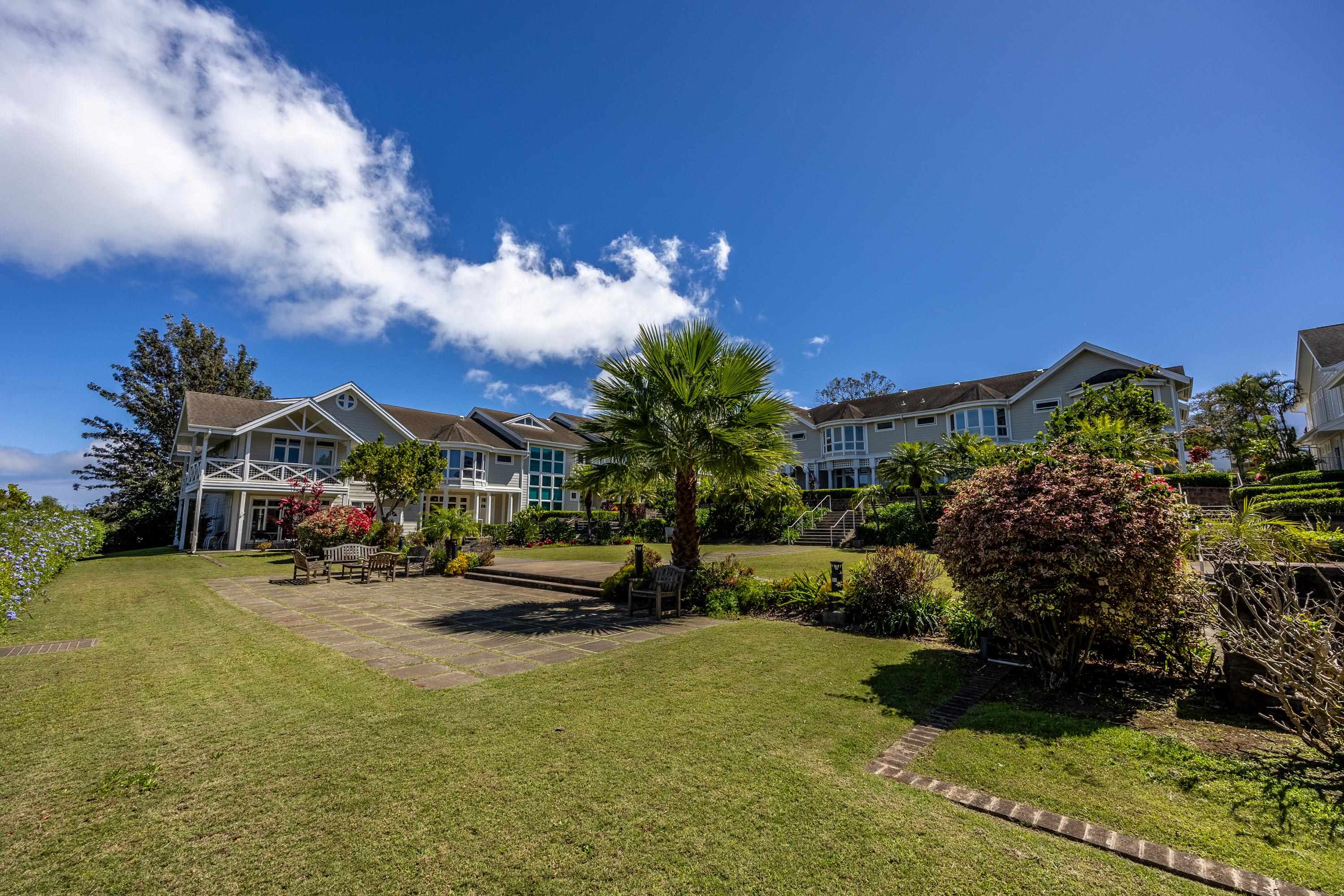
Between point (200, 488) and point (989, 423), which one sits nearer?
point (200, 488)

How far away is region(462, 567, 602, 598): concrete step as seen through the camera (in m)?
12.7

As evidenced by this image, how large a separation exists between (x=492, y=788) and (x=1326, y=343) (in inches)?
1801

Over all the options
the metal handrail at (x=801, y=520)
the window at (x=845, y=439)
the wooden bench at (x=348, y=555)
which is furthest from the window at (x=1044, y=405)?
the wooden bench at (x=348, y=555)

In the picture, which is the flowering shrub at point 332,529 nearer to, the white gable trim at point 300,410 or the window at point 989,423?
the white gable trim at point 300,410

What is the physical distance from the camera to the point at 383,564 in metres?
15.1

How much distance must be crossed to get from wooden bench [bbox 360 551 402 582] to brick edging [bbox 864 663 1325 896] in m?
13.9

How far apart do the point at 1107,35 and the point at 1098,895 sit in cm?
1120

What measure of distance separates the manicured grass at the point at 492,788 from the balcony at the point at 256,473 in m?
20.5

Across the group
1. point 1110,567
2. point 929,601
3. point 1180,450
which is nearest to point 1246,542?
point 1110,567

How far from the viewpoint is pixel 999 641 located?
6.82 meters

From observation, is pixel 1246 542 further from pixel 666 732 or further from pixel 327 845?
pixel 327 845

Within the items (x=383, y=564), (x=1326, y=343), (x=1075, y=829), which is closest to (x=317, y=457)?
(x=383, y=564)

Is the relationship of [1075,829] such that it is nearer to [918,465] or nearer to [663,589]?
[663,589]

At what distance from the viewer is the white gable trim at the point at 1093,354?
28903mm
